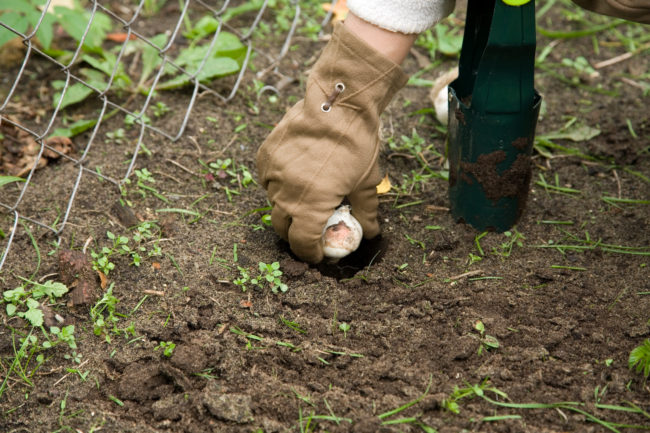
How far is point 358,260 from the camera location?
93.7 inches

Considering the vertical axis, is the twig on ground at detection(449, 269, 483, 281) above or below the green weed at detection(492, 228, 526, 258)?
below

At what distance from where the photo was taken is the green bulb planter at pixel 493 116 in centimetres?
193

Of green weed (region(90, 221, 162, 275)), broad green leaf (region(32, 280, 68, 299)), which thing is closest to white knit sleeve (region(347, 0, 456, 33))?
green weed (region(90, 221, 162, 275))

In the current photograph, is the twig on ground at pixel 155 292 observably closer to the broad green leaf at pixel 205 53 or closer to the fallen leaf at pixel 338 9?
the broad green leaf at pixel 205 53

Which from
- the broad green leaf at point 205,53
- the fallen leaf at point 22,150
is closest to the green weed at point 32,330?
the fallen leaf at point 22,150

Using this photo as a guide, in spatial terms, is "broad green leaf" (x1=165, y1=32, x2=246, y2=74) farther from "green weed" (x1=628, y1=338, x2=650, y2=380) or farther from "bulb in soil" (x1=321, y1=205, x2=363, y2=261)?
"green weed" (x1=628, y1=338, x2=650, y2=380)

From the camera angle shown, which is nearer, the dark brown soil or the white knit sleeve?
the dark brown soil

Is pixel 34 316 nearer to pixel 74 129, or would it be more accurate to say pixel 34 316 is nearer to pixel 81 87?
pixel 74 129

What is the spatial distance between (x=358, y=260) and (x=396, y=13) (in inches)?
35.5

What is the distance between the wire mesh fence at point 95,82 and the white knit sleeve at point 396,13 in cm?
99

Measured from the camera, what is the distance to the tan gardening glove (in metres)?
2.00

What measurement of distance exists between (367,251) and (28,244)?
121cm

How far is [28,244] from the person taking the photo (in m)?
2.25

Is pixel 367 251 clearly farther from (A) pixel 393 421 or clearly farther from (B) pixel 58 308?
(B) pixel 58 308
